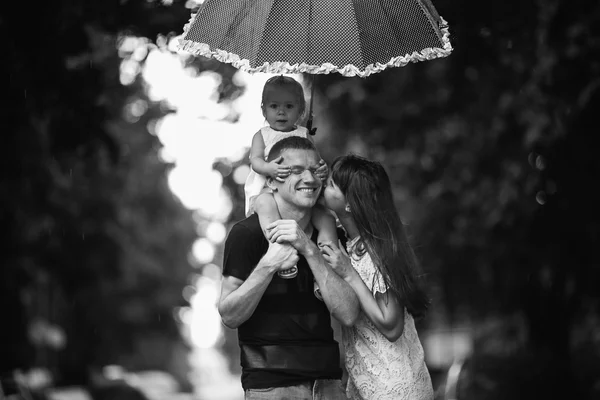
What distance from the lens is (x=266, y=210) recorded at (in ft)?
18.5

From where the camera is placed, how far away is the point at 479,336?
20719mm

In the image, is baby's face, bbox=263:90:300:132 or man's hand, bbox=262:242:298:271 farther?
baby's face, bbox=263:90:300:132

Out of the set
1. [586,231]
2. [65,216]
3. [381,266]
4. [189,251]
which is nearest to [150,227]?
[189,251]

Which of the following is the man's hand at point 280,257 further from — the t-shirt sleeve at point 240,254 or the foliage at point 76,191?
the foliage at point 76,191

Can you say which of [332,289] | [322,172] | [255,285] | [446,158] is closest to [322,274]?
[332,289]

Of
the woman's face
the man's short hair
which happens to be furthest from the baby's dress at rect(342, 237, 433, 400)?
the man's short hair

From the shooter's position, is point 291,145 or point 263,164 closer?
point 291,145

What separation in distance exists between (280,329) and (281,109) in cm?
134

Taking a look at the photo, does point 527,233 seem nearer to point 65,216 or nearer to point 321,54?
point 321,54

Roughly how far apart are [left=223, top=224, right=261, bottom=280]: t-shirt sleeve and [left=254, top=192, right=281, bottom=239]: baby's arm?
10 centimetres

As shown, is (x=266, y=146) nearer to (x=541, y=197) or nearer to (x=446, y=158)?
(x=541, y=197)

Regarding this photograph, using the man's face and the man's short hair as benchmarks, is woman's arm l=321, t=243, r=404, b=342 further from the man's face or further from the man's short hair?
the man's short hair

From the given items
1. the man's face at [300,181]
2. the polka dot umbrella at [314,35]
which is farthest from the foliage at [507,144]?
the man's face at [300,181]

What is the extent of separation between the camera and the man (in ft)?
17.6
